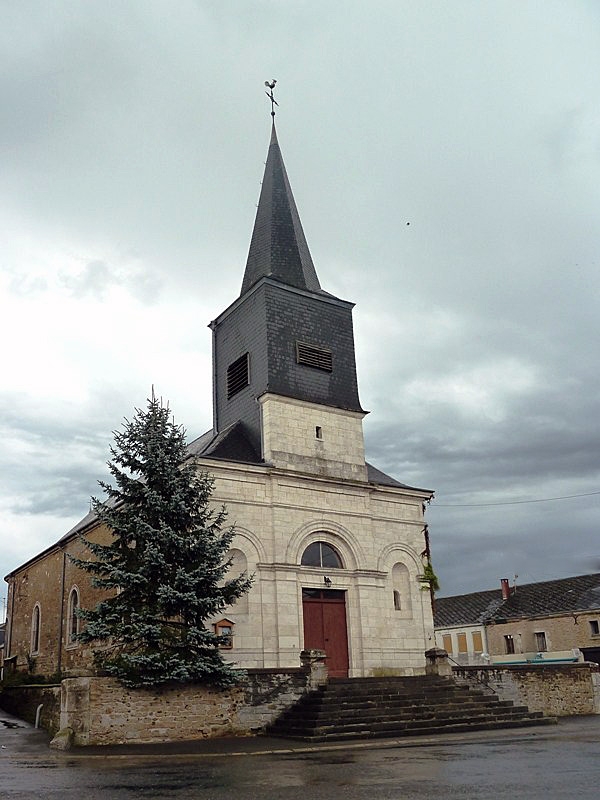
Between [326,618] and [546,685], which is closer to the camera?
[546,685]

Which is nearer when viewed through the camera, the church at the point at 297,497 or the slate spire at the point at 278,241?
the church at the point at 297,497

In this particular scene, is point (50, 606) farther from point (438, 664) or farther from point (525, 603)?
point (525, 603)

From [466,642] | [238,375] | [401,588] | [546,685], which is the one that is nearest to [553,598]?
[466,642]

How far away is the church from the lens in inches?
822

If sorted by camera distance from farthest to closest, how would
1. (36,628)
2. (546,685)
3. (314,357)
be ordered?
(36,628)
(314,357)
(546,685)

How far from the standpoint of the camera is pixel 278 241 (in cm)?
2659

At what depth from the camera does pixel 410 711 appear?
1720 centimetres

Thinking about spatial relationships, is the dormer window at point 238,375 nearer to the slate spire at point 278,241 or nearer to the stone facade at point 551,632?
the slate spire at point 278,241

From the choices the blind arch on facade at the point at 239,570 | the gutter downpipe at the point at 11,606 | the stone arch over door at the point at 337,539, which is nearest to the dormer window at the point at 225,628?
the blind arch on facade at the point at 239,570

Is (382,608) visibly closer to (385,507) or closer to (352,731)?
(385,507)

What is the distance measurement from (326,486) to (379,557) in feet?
9.50

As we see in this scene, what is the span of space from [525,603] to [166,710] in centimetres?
2970

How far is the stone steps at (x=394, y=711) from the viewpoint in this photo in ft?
52.0

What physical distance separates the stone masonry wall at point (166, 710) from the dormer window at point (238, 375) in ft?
33.9
